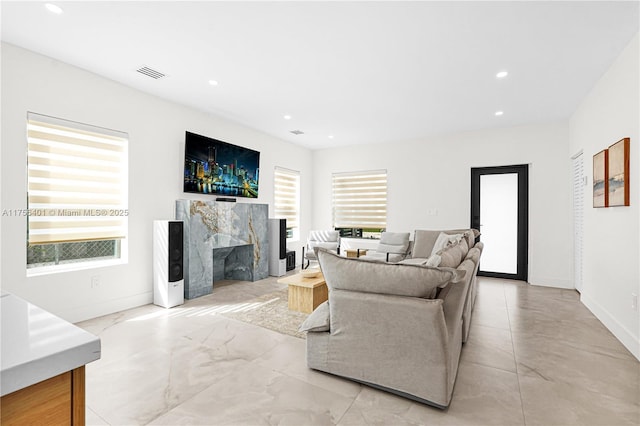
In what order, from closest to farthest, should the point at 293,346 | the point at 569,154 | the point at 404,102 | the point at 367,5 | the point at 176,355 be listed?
the point at 367,5 → the point at 176,355 → the point at 293,346 → the point at 404,102 → the point at 569,154

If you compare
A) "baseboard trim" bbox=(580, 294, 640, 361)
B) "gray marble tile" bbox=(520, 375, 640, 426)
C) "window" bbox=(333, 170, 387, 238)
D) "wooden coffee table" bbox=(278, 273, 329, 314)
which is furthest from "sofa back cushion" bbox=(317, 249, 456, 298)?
"window" bbox=(333, 170, 387, 238)

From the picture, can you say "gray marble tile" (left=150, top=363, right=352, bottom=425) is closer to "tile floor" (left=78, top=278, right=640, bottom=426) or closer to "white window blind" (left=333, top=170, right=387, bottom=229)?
"tile floor" (left=78, top=278, right=640, bottom=426)

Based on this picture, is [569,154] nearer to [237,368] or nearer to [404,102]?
[404,102]

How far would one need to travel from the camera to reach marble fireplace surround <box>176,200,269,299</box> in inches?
169

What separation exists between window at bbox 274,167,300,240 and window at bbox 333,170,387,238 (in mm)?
901

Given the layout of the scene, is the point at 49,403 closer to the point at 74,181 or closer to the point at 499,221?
the point at 74,181

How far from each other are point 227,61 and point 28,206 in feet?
7.99

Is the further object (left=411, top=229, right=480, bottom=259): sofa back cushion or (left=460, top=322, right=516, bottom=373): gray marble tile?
(left=411, top=229, right=480, bottom=259): sofa back cushion

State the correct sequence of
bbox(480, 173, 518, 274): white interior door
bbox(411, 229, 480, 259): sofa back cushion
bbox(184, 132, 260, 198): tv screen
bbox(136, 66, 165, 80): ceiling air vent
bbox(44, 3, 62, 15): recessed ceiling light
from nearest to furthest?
bbox(44, 3, 62, 15): recessed ceiling light
bbox(136, 66, 165, 80): ceiling air vent
bbox(184, 132, 260, 198): tv screen
bbox(411, 229, 480, 259): sofa back cushion
bbox(480, 173, 518, 274): white interior door

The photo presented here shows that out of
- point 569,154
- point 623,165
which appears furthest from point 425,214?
point 623,165

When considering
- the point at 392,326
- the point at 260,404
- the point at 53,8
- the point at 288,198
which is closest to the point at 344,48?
the point at 53,8

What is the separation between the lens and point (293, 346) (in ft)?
9.27

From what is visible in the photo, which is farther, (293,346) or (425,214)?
(425,214)

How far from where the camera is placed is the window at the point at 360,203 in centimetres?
681
